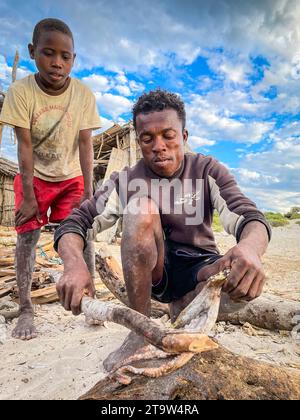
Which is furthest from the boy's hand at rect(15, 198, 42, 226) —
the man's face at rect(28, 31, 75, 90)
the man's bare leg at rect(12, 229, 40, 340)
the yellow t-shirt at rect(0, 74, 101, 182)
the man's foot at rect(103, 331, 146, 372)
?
the man's foot at rect(103, 331, 146, 372)

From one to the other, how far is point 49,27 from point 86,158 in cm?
105

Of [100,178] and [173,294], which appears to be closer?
[173,294]

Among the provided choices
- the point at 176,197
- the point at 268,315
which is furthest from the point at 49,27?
the point at 268,315

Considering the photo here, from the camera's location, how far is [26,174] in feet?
8.48

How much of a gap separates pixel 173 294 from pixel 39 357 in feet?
3.27

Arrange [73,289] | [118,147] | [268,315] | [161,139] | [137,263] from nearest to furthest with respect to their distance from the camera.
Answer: [73,289] < [137,263] < [161,139] < [268,315] < [118,147]

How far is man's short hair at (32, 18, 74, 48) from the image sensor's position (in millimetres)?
2438

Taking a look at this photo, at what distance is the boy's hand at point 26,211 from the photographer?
2.63 meters

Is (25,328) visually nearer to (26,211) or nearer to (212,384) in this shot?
(26,211)

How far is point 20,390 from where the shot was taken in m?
1.72

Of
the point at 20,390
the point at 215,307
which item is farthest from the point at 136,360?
the point at 20,390

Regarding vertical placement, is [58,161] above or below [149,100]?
below
